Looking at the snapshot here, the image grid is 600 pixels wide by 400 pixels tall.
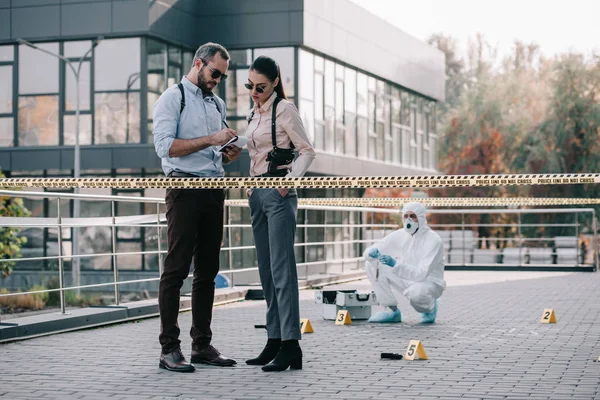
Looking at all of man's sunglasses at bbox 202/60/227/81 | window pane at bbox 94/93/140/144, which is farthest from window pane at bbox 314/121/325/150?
man's sunglasses at bbox 202/60/227/81

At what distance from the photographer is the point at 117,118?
30.8m

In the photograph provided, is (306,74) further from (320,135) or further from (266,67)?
(266,67)

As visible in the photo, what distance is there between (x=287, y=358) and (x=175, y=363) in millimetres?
733

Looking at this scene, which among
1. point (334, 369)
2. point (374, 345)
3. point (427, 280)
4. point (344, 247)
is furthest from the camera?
point (344, 247)

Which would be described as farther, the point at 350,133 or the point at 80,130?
the point at 350,133

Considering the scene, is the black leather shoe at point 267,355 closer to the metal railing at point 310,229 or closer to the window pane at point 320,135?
the metal railing at point 310,229

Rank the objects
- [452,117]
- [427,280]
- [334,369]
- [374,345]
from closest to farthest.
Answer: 1. [334,369]
2. [374,345]
3. [427,280]
4. [452,117]

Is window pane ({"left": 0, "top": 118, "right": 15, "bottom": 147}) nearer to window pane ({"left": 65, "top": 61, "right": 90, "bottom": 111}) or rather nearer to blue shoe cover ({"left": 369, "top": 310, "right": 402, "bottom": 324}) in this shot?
window pane ({"left": 65, "top": 61, "right": 90, "bottom": 111})

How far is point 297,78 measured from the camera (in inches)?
1229

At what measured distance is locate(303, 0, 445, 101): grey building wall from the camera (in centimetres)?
3241

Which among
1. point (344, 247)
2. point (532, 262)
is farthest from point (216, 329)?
point (344, 247)

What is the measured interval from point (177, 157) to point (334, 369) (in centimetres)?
177

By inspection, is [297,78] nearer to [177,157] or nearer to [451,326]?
[451,326]

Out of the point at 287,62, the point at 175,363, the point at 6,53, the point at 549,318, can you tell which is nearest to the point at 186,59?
the point at 287,62
